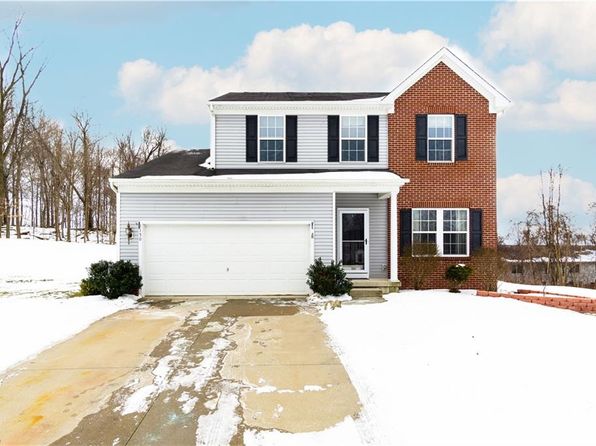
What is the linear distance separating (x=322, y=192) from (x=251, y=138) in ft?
10.9

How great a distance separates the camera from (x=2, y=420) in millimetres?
4371

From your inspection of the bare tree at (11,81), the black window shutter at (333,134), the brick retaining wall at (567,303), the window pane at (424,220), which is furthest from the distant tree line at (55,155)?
the brick retaining wall at (567,303)

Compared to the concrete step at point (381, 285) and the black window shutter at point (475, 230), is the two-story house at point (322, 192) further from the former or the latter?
the concrete step at point (381, 285)

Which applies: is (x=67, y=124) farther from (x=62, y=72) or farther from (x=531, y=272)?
(x=531, y=272)

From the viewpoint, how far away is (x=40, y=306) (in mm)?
10344

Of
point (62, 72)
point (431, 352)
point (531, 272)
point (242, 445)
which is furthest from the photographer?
point (62, 72)

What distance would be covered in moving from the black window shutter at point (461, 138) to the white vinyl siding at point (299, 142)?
7.50ft

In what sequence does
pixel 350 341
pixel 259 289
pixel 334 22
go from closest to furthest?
1. pixel 350 341
2. pixel 259 289
3. pixel 334 22

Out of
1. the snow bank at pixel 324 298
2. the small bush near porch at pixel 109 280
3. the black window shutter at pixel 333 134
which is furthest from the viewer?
the black window shutter at pixel 333 134

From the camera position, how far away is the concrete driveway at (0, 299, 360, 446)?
13.3 ft

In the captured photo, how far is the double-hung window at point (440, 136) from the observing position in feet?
44.5

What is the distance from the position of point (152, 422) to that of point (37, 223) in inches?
2075

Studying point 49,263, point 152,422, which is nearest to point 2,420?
point 152,422

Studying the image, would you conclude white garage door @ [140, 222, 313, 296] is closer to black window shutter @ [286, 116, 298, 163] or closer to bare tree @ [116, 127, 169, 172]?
black window shutter @ [286, 116, 298, 163]
